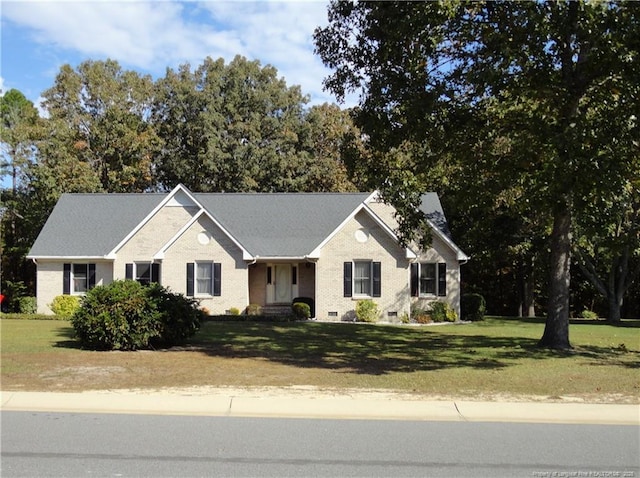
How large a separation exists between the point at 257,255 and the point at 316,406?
19.2 meters

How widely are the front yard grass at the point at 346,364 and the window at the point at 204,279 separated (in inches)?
259

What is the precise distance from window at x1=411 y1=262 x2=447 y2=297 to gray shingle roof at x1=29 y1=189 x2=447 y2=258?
90.3 inches

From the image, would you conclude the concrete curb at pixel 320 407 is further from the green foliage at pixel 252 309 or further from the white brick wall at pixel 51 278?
the white brick wall at pixel 51 278

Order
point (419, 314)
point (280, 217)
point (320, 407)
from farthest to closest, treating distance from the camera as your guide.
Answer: point (280, 217)
point (419, 314)
point (320, 407)

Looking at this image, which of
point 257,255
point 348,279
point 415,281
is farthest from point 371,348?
point 257,255

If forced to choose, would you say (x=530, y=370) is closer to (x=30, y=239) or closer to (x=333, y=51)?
(x=333, y=51)

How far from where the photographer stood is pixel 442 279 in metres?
29.7

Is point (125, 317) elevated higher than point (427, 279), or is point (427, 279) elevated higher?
point (427, 279)

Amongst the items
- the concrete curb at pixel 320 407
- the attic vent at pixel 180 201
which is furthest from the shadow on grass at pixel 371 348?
the attic vent at pixel 180 201

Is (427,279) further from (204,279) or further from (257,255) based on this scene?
(204,279)

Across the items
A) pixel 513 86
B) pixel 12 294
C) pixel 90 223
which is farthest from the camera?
pixel 12 294

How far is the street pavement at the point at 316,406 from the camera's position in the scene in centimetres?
971

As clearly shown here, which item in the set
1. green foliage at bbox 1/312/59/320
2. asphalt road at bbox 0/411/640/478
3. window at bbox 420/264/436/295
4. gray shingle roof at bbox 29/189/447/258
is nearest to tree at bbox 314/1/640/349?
asphalt road at bbox 0/411/640/478

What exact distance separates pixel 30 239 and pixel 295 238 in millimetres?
18605
